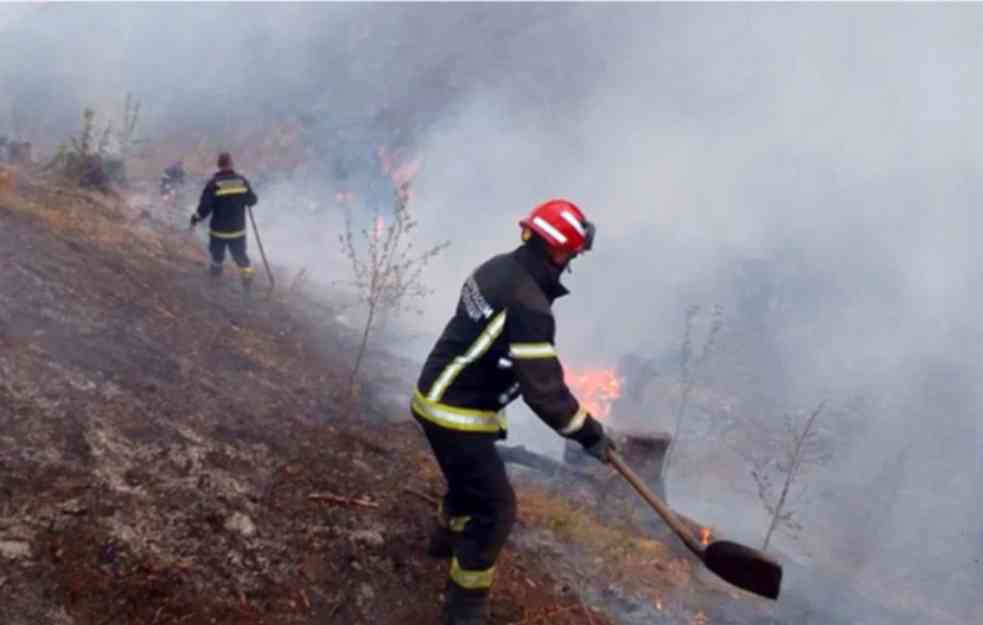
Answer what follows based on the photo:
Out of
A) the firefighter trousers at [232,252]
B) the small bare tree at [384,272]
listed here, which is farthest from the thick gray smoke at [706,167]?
the firefighter trousers at [232,252]

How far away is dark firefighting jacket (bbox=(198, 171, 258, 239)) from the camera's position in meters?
8.87

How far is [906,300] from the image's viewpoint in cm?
1543

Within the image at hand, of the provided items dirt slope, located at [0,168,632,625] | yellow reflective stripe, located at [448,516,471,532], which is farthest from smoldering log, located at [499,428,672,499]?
yellow reflective stripe, located at [448,516,471,532]

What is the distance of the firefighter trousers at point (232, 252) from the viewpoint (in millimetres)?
9130

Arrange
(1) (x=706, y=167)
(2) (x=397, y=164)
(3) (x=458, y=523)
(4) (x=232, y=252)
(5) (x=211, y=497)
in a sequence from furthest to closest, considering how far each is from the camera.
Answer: (2) (x=397, y=164) < (1) (x=706, y=167) < (4) (x=232, y=252) < (5) (x=211, y=497) < (3) (x=458, y=523)

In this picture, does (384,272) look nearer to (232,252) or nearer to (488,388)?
(232,252)

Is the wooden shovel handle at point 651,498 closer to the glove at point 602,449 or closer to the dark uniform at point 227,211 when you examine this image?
the glove at point 602,449

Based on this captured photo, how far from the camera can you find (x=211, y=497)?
4121 millimetres

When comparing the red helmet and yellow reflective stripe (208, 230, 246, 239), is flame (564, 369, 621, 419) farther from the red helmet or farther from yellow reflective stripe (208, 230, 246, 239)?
the red helmet

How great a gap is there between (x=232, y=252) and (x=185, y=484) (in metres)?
5.45

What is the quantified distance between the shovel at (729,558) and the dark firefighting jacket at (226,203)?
662 centimetres

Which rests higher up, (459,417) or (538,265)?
(538,265)

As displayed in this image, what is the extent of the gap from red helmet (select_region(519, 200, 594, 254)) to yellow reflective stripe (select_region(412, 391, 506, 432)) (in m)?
0.83

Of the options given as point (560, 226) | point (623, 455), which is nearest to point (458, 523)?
point (560, 226)
